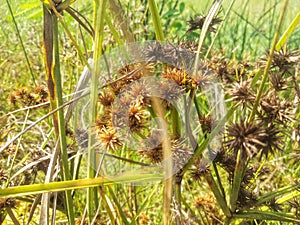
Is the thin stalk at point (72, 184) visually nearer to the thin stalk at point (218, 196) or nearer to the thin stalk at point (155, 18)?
the thin stalk at point (218, 196)

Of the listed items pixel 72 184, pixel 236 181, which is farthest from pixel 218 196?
pixel 72 184

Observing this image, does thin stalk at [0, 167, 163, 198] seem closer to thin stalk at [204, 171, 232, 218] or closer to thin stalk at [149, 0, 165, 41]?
thin stalk at [204, 171, 232, 218]

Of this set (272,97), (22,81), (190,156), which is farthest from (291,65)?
(22,81)

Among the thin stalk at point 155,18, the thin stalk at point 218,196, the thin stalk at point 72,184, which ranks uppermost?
the thin stalk at point 155,18

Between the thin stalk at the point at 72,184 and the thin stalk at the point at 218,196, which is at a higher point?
the thin stalk at the point at 72,184

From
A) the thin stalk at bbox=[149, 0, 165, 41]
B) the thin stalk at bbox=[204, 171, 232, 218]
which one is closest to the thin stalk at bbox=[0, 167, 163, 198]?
the thin stalk at bbox=[204, 171, 232, 218]

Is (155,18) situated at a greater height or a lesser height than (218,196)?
greater

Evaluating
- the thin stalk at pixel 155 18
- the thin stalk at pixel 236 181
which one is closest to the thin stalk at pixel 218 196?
the thin stalk at pixel 236 181

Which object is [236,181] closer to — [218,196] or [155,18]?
[218,196]

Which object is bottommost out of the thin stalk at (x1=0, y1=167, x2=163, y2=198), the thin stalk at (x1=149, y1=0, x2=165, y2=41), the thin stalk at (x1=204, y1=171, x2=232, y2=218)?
the thin stalk at (x1=204, y1=171, x2=232, y2=218)

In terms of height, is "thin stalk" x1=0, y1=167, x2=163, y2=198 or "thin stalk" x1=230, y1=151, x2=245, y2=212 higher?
"thin stalk" x1=0, y1=167, x2=163, y2=198

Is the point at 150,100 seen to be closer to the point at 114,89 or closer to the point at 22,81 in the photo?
the point at 114,89

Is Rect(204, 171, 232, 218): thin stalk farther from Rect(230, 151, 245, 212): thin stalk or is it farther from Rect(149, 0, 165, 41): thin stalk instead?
Rect(149, 0, 165, 41): thin stalk

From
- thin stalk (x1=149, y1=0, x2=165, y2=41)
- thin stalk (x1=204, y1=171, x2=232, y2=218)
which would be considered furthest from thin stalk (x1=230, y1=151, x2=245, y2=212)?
thin stalk (x1=149, y1=0, x2=165, y2=41)
